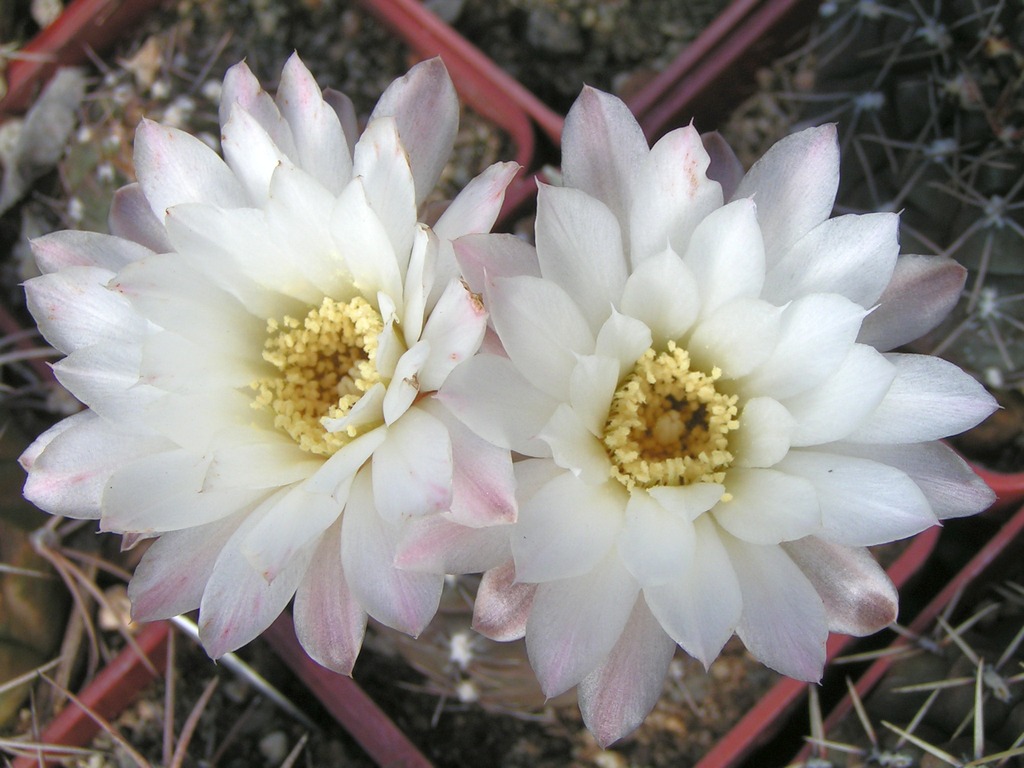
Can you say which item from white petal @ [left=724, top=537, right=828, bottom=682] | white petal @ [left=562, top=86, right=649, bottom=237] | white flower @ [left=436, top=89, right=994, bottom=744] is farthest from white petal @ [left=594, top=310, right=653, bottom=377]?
white petal @ [left=724, top=537, right=828, bottom=682]

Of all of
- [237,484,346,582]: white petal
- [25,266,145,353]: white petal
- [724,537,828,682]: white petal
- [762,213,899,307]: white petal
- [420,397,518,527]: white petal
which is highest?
[762,213,899,307]: white petal

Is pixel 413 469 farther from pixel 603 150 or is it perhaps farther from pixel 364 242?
pixel 603 150

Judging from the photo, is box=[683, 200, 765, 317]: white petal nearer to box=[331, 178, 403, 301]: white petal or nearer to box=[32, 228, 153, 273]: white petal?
box=[331, 178, 403, 301]: white petal

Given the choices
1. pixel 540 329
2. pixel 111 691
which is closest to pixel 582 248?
pixel 540 329

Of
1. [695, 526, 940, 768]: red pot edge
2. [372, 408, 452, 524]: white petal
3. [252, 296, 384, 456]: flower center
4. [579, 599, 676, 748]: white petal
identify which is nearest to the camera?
[372, 408, 452, 524]: white petal

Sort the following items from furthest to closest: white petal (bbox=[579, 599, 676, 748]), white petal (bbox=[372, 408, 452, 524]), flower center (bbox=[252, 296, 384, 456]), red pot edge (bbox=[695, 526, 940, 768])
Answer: red pot edge (bbox=[695, 526, 940, 768]) < flower center (bbox=[252, 296, 384, 456]) < white petal (bbox=[579, 599, 676, 748]) < white petal (bbox=[372, 408, 452, 524])

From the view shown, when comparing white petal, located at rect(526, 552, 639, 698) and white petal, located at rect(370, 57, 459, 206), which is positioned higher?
white petal, located at rect(370, 57, 459, 206)
